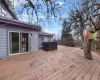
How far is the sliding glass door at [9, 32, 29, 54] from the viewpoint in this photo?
8.65 m

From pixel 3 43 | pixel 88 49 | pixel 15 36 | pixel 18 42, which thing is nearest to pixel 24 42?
pixel 18 42

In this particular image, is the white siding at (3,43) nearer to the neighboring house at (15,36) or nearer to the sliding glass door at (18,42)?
the neighboring house at (15,36)

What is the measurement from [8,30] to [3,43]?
3.02 feet

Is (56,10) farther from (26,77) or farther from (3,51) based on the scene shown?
(3,51)

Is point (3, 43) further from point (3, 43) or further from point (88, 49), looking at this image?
point (88, 49)

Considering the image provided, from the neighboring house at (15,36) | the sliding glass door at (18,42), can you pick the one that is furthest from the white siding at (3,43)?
the sliding glass door at (18,42)

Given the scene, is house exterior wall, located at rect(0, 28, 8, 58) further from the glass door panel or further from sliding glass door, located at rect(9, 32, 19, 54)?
the glass door panel

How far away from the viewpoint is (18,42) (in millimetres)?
9227

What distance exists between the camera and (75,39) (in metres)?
23.2

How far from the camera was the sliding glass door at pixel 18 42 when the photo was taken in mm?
8648

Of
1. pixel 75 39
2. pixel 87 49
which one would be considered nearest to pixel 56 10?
pixel 87 49

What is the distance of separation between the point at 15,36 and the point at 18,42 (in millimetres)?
537

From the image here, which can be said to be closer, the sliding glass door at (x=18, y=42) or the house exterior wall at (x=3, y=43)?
the house exterior wall at (x=3, y=43)

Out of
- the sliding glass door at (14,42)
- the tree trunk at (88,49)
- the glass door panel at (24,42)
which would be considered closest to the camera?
the sliding glass door at (14,42)
